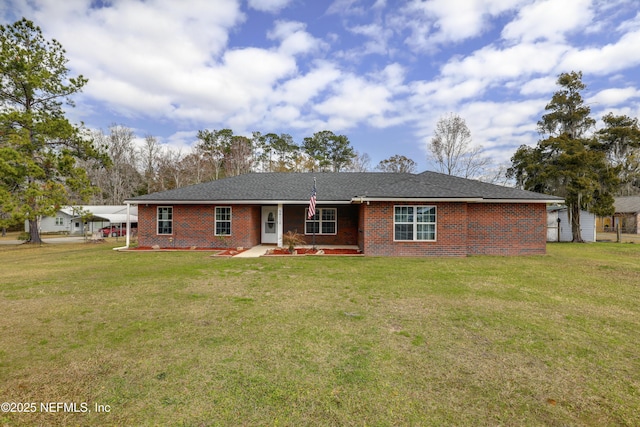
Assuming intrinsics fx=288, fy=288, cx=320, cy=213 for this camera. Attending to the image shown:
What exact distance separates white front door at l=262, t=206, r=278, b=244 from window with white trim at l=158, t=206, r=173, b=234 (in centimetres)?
499

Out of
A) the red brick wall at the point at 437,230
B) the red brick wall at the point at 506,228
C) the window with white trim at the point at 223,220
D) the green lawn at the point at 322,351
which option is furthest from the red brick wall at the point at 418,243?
the window with white trim at the point at 223,220

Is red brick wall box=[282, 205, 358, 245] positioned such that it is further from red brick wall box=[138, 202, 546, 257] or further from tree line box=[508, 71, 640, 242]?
tree line box=[508, 71, 640, 242]

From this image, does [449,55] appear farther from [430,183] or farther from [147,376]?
[147,376]

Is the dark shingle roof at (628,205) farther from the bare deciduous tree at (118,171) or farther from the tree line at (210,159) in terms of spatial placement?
the bare deciduous tree at (118,171)

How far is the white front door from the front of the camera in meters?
17.1

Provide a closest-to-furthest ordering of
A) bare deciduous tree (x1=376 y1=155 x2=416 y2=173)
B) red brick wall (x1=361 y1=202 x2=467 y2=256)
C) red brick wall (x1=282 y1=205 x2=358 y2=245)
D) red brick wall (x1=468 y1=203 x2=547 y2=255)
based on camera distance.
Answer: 1. red brick wall (x1=361 y1=202 x2=467 y2=256)
2. red brick wall (x1=468 y1=203 x2=547 y2=255)
3. red brick wall (x1=282 y1=205 x2=358 y2=245)
4. bare deciduous tree (x1=376 y1=155 x2=416 y2=173)

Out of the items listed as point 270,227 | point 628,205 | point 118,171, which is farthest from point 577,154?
point 118,171

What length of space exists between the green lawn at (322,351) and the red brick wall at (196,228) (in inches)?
287

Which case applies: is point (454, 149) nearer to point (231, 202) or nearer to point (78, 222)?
point (231, 202)

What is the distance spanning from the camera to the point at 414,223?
1281 centimetres

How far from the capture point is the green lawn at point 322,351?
2740 mm

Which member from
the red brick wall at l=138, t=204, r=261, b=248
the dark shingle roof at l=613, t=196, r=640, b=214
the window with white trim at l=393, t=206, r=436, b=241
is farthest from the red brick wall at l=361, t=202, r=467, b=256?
the dark shingle roof at l=613, t=196, r=640, b=214

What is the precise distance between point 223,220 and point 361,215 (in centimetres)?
736

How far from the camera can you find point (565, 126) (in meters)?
21.7
